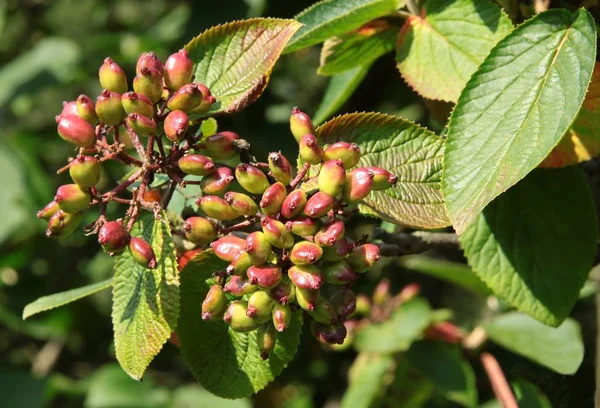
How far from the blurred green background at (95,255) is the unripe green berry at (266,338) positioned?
50.0 inches

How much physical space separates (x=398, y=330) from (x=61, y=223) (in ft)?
4.02

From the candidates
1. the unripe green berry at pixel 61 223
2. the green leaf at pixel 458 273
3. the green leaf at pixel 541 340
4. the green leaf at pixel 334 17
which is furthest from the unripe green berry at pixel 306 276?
the green leaf at pixel 458 273

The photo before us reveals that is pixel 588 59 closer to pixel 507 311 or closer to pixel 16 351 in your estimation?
pixel 507 311

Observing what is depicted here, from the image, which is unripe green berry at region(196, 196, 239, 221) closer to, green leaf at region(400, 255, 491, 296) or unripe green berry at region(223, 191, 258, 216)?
unripe green berry at region(223, 191, 258, 216)

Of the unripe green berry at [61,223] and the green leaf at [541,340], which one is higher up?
the unripe green berry at [61,223]

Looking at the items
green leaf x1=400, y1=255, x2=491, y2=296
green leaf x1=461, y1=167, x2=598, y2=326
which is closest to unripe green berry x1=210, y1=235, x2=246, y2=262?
green leaf x1=461, y1=167, x2=598, y2=326

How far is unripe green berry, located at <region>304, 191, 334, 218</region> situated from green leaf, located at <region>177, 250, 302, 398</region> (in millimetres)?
233

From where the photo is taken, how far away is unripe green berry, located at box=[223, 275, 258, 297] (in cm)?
106

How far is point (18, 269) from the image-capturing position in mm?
3008

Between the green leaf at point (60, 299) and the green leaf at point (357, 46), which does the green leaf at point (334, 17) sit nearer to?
the green leaf at point (357, 46)

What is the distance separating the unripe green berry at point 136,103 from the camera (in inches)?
43.3

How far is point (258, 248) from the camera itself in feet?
3.36

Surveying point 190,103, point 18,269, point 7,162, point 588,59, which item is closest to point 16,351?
point 18,269

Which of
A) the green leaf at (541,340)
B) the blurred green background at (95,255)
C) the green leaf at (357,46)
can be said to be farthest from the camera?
the blurred green background at (95,255)
